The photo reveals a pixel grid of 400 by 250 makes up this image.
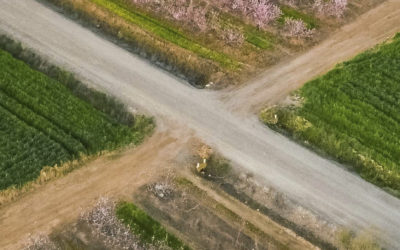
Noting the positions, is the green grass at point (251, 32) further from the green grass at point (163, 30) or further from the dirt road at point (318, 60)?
the green grass at point (163, 30)

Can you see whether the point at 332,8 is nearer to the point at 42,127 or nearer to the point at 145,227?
the point at 42,127

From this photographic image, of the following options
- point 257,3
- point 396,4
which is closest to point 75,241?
point 257,3

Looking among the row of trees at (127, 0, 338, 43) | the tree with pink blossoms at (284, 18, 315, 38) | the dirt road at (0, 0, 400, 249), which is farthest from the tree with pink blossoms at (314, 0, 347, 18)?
the tree with pink blossoms at (284, 18, 315, 38)

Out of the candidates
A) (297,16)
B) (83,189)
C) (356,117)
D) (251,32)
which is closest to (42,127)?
(83,189)

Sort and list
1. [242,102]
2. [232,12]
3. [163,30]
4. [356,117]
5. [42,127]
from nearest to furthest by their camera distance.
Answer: [42,127]
[356,117]
[242,102]
[163,30]
[232,12]

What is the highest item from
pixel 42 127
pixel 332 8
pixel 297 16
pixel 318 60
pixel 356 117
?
pixel 332 8

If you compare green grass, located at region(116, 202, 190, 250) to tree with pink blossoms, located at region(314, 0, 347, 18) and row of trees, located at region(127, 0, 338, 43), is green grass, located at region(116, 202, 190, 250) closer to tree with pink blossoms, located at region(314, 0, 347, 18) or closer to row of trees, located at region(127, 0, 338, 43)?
row of trees, located at region(127, 0, 338, 43)

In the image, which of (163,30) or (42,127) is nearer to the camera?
(42,127)

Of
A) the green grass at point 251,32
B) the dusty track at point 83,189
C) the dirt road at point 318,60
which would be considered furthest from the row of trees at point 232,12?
A: the dusty track at point 83,189
